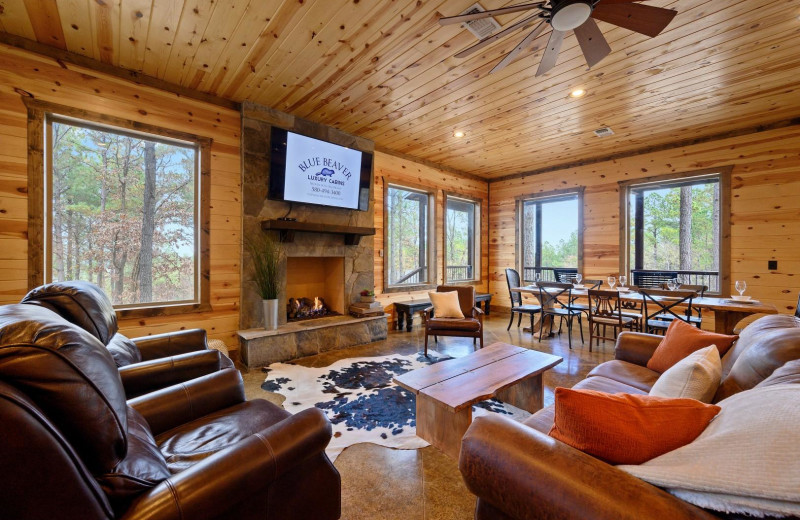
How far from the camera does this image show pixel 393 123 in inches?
165

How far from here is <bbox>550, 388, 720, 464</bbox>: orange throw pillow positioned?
917mm

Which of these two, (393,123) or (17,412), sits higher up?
(393,123)

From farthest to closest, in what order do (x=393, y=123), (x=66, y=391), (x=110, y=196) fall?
(x=393, y=123) → (x=110, y=196) → (x=66, y=391)

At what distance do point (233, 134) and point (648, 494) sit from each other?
4.23 metres

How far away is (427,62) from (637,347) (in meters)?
2.84

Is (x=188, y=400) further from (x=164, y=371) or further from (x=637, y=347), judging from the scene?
(x=637, y=347)

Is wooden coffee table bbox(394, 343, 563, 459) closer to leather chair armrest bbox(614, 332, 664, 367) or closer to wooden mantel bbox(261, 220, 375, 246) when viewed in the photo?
leather chair armrest bbox(614, 332, 664, 367)

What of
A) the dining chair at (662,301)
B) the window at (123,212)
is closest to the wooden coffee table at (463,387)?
the dining chair at (662,301)

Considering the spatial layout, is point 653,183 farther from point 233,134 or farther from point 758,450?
point 233,134

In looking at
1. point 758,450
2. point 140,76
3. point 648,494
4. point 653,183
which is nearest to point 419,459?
point 648,494

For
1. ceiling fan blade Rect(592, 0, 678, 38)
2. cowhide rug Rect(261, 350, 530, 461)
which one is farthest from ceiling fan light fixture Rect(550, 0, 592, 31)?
cowhide rug Rect(261, 350, 530, 461)

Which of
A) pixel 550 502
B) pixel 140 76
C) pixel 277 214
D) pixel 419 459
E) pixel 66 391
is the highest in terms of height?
pixel 140 76

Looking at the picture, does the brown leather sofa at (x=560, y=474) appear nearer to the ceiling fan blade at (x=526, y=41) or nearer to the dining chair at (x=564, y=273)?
the ceiling fan blade at (x=526, y=41)

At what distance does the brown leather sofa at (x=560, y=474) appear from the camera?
78 cm
